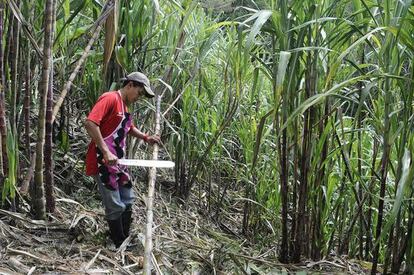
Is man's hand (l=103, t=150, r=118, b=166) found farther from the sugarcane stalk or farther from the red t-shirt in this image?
the sugarcane stalk

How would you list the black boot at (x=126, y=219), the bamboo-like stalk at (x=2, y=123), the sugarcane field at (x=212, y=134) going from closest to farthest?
the sugarcane field at (x=212, y=134) < the bamboo-like stalk at (x=2, y=123) < the black boot at (x=126, y=219)

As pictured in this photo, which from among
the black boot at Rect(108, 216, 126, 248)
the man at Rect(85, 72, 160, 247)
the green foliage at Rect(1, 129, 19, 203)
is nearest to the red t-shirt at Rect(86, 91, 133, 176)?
the man at Rect(85, 72, 160, 247)

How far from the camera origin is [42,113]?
7.50 ft

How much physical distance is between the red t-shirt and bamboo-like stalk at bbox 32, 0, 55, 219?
230 mm

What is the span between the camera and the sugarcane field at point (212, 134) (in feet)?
6.02

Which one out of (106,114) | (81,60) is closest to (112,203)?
(106,114)

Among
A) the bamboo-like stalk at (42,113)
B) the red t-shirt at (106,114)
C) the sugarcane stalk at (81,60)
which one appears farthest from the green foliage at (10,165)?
the red t-shirt at (106,114)

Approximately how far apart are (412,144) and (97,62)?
6.72 feet

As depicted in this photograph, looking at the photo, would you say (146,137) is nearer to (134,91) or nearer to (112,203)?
(134,91)

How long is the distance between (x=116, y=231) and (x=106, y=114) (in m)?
0.60

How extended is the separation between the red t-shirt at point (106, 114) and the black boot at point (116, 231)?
0.27m

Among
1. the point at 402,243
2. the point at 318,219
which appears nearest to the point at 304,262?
the point at 318,219

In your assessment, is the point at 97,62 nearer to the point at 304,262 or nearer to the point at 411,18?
the point at 304,262

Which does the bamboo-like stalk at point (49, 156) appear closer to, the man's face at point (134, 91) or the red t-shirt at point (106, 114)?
the red t-shirt at point (106, 114)
